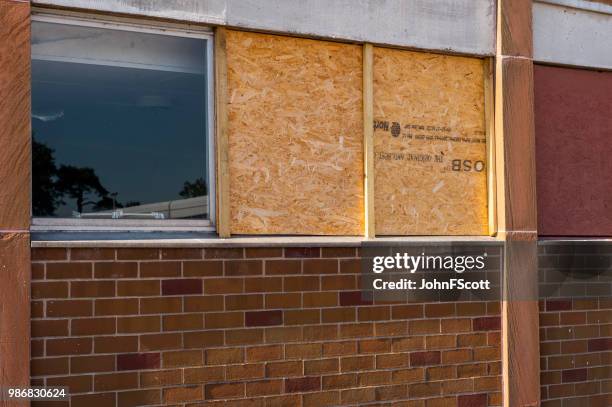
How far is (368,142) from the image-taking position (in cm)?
674

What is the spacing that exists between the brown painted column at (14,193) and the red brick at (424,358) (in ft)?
9.97

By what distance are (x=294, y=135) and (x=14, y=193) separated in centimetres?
215

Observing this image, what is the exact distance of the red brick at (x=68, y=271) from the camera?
5.50 metres

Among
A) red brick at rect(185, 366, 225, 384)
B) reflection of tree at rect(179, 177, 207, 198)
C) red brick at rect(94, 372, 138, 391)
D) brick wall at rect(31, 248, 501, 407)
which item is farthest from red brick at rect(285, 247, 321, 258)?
red brick at rect(94, 372, 138, 391)

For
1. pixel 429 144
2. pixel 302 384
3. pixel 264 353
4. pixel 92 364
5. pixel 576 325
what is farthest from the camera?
pixel 576 325

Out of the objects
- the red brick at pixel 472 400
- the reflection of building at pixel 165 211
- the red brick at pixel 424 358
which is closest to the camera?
the reflection of building at pixel 165 211

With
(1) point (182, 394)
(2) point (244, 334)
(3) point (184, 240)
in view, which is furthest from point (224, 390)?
(3) point (184, 240)

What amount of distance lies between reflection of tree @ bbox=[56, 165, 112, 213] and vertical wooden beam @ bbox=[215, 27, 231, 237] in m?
0.83

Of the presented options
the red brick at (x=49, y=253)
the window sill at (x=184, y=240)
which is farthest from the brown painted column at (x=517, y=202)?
the red brick at (x=49, y=253)

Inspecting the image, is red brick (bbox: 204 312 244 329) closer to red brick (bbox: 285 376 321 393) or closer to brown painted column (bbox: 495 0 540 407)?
red brick (bbox: 285 376 321 393)

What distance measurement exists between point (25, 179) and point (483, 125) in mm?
3904

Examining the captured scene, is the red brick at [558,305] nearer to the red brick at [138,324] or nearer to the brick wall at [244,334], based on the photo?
Answer: the brick wall at [244,334]

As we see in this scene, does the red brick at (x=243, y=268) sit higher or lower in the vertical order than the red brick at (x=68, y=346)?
higher

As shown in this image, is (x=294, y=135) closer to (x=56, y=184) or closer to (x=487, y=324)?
(x=56, y=184)
